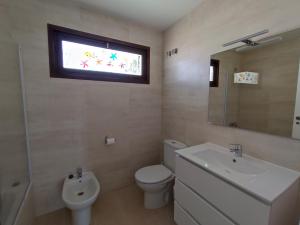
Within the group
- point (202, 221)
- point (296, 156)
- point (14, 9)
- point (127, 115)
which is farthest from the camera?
point (127, 115)

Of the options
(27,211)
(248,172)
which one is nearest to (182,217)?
(248,172)

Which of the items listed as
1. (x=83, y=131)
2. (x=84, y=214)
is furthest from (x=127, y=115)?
(x=84, y=214)

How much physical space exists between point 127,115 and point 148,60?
0.92 metres

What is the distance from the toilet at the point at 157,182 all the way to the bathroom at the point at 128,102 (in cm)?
4

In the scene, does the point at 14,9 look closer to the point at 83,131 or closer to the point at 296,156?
the point at 83,131

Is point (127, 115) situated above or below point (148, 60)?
→ below

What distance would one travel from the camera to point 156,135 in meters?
2.45

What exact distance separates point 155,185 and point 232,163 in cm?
85

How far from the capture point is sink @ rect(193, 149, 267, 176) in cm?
118

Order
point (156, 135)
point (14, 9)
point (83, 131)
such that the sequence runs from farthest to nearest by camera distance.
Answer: point (156, 135)
point (83, 131)
point (14, 9)

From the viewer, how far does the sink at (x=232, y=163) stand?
1.18 meters

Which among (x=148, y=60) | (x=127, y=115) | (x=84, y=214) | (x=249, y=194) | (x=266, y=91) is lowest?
(x=84, y=214)

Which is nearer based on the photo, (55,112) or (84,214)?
(84,214)

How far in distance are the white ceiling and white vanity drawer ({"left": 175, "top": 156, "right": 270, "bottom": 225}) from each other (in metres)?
1.75
